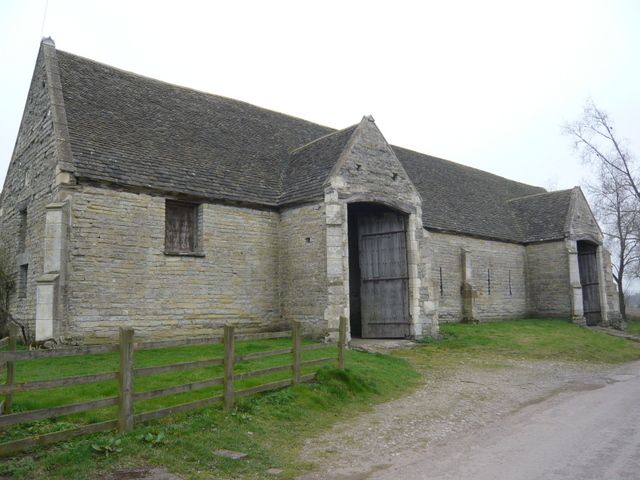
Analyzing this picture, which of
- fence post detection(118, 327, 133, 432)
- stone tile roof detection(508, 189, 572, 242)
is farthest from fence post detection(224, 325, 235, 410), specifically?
stone tile roof detection(508, 189, 572, 242)

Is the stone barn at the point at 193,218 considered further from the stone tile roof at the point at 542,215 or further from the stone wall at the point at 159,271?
the stone tile roof at the point at 542,215

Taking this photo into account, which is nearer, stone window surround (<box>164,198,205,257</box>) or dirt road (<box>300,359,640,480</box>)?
dirt road (<box>300,359,640,480</box>)

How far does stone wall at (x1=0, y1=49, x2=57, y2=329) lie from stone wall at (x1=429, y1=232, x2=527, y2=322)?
1434cm

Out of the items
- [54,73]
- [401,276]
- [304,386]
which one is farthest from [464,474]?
[54,73]

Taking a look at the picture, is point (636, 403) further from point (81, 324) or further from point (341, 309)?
point (81, 324)

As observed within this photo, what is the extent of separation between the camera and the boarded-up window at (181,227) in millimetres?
14781

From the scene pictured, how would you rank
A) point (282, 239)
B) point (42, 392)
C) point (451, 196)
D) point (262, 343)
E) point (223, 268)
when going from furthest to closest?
point (451, 196)
point (282, 239)
point (223, 268)
point (262, 343)
point (42, 392)

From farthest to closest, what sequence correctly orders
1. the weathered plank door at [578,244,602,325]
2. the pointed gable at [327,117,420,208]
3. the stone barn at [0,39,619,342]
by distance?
1. the weathered plank door at [578,244,602,325]
2. the pointed gable at [327,117,420,208]
3. the stone barn at [0,39,619,342]

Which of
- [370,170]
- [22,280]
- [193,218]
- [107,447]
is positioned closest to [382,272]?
[370,170]

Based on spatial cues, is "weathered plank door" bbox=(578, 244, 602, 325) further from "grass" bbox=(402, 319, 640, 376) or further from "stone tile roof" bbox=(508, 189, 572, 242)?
"grass" bbox=(402, 319, 640, 376)

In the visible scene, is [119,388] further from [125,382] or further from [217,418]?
[217,418]

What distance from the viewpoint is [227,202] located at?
15.7m

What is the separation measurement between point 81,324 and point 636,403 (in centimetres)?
1189

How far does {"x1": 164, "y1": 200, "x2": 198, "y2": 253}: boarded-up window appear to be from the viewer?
48.5 feet
